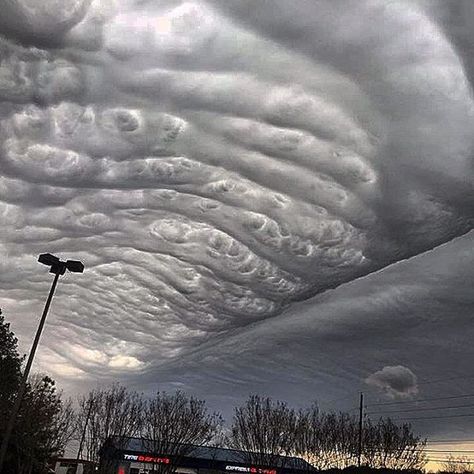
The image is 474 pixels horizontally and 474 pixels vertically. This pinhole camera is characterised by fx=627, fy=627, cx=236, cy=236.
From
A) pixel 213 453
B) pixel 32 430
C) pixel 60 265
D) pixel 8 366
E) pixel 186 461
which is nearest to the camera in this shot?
pixel 60 265

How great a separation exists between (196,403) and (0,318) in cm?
2003

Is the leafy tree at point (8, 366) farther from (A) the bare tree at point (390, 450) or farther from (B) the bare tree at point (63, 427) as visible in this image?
(A) the bare tree at point (390, 450)

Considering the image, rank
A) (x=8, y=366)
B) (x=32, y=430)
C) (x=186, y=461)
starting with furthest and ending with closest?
(x=186, y=461) → (x=8, y=366) → (x=32, y=430)

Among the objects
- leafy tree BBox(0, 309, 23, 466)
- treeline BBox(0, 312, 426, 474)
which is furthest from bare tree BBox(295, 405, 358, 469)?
leafy tree BBox(0, 309, 23, 466)

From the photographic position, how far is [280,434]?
61.6m

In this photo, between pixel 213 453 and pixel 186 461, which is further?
pixel 213 453

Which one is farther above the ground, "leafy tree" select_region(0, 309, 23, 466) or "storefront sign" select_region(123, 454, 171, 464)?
"leafy tree" select_region(0, 309, 23, 466)

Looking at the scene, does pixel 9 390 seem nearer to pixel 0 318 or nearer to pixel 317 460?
pixel 0 318

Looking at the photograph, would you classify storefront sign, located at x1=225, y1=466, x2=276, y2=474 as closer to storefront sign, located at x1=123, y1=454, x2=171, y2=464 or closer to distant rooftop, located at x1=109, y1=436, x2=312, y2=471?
distant rooftop, located at x1=109, y1=436, x2=312, y2=471

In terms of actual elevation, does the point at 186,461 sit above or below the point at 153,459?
above

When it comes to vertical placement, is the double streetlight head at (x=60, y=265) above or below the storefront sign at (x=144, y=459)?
above

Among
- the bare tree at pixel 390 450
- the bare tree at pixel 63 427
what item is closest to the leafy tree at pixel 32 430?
the bare tree at pixel 63 427

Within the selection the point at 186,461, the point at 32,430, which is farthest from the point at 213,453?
the point at 32,430

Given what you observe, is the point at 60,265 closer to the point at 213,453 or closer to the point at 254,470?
the point at 254,470
